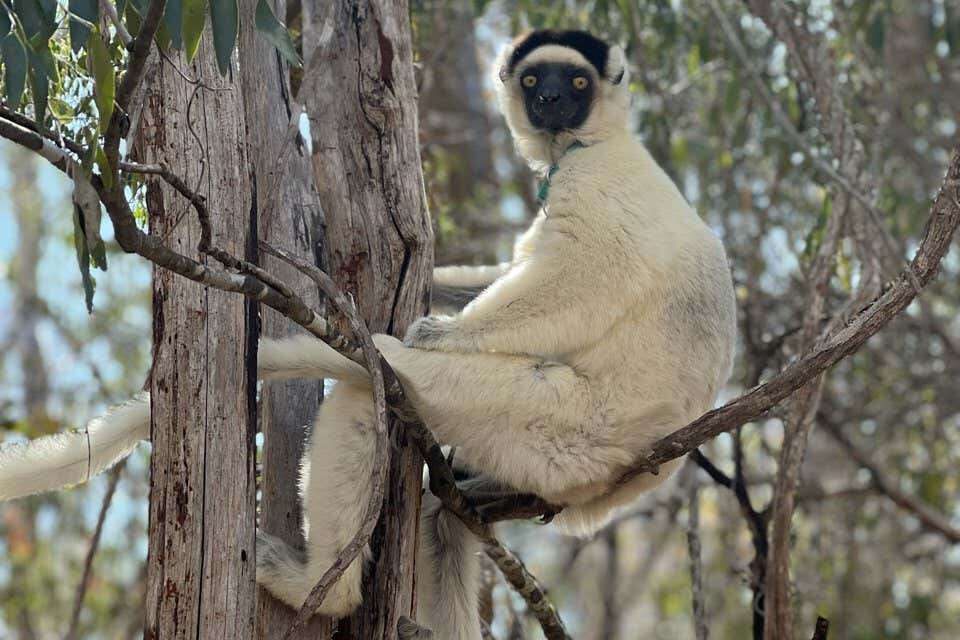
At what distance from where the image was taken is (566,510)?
4414 millimetres

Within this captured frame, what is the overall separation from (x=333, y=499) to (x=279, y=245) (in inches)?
38.9

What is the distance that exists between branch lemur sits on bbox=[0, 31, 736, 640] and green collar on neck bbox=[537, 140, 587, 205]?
92mm

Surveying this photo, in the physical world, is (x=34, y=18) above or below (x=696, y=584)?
above

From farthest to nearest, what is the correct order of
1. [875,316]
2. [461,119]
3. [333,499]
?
[461,119], [333,499], [875,316]

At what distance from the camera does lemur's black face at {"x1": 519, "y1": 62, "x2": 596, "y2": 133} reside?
5020 mm

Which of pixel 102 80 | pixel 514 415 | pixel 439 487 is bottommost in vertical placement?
pixel 439 487

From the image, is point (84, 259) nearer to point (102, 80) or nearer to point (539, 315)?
point (102, 80)

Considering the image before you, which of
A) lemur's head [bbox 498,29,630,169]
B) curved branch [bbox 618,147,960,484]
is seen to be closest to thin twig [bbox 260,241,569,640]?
curved branch [bbox 618,147,960,484]

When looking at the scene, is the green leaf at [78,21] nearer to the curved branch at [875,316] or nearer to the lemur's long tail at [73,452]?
the lemur's long tail at [73,452]

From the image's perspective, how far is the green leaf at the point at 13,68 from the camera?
116 inches

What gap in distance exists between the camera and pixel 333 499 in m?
3.88

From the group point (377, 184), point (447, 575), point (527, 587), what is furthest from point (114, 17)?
point (527, 587)

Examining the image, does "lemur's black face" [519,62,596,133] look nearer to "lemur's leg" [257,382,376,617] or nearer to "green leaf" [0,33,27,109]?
"lemur's leg" [257,382,376,617]

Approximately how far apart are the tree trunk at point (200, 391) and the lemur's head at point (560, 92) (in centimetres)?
181
